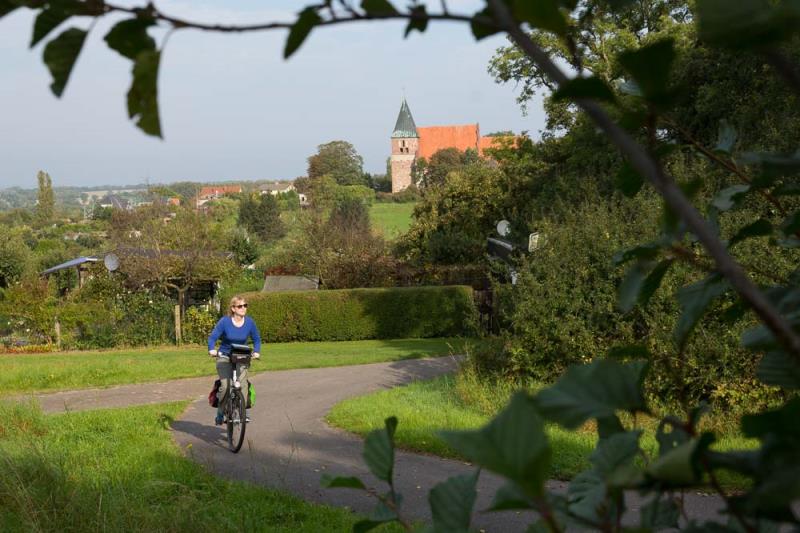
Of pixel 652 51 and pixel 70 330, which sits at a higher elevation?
pixel 652 51

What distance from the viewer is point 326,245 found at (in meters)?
36.9

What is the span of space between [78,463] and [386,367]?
35.2 feet

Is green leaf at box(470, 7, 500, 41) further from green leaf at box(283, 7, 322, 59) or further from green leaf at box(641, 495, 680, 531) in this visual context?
green leaf at box(641, 495, 680, 531)

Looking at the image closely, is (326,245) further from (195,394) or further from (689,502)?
(689,502)

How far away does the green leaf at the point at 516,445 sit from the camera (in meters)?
0.69

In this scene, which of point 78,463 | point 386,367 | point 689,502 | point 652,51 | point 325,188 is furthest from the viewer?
point 325,188

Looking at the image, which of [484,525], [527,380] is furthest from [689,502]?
A: [527,380]

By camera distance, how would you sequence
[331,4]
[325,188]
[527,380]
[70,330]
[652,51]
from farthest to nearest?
[325,188] < [70,330] < [527,380] < [331,4] < [652,51]

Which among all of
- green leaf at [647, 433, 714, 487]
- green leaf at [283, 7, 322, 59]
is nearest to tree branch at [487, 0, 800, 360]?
green leaf at [647, 433, 714, 487]

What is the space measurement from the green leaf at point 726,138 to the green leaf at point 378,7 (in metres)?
0.71

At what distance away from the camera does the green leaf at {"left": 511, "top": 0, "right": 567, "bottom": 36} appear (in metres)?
0.77

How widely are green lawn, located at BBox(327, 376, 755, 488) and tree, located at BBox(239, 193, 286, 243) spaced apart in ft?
228

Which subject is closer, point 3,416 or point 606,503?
point 606,503

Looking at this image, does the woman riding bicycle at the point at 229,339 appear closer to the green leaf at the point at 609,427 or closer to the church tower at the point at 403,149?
the green leaf at the point at 609,427
